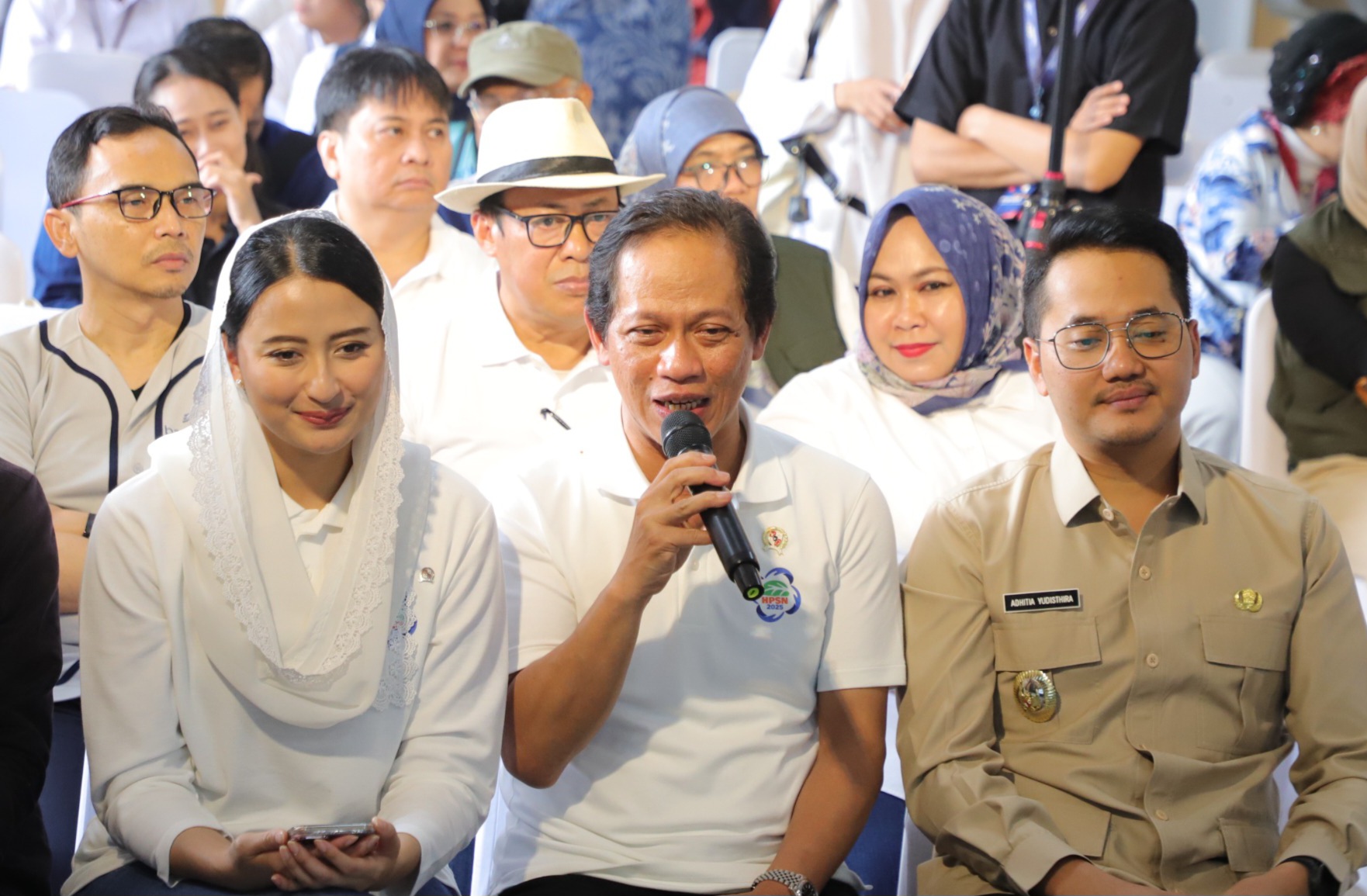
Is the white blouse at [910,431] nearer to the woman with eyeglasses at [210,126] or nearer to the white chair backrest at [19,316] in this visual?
the white chair backrest at [19,316]

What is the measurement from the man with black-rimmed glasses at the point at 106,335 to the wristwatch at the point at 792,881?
125cm

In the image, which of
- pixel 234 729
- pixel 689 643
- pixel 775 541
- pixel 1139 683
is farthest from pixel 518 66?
pixel 1139 683

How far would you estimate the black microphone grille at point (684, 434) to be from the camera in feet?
6.12

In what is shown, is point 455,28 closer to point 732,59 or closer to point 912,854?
point 732,59

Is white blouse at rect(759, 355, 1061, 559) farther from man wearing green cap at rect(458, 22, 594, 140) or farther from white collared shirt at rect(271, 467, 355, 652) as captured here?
man wearing green cap at rect(458, 22, 594, 140)

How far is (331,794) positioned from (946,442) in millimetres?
1441

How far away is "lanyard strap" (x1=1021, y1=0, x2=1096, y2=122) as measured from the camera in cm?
380

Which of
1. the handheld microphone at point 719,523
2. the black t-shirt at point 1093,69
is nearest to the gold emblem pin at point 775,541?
the handheld microphone at point 719,523

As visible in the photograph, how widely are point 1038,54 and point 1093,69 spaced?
155 millimetres

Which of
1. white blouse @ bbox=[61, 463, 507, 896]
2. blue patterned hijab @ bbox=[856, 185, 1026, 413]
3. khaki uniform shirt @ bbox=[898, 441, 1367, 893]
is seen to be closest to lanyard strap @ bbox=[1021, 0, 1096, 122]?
blue patterned hijab @ bbox=[856, 185, 1026, 413]

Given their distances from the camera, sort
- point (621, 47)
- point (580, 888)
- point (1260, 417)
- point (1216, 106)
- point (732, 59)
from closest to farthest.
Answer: point (580, 888) < point (1260, 417) < point (621, 47) < point (732, 59) < point (1216, 106)

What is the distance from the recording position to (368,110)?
3539 mm

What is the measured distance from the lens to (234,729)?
1.92 meters

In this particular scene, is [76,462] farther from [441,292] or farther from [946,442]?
[946,442]
